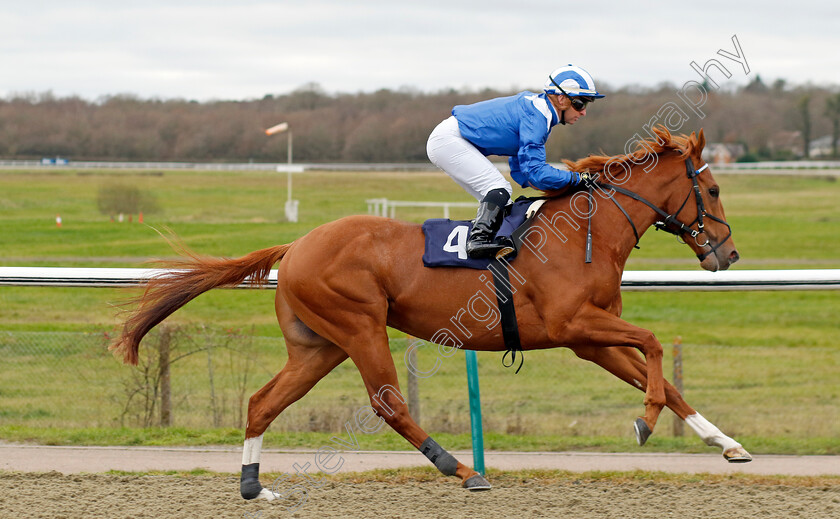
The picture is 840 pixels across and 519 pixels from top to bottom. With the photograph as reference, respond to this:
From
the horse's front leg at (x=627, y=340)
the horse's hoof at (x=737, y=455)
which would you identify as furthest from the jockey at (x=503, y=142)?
the horse's hoof at (x=737, y=455)

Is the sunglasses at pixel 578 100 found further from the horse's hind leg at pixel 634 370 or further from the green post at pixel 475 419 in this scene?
the green post at pixel 475 419

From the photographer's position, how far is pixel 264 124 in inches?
1804

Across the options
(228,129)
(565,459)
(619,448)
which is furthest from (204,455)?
(228,129)

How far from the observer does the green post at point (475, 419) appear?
4.71m

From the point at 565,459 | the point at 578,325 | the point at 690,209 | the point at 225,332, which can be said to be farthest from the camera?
the point at 225,332

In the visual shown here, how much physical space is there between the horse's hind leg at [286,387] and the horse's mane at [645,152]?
1362 millimetres

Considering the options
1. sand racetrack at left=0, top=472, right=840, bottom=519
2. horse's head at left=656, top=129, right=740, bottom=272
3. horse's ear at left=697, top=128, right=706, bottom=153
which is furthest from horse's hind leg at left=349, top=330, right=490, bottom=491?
horse's ear at left=697, top=128, right=706, bottom=153

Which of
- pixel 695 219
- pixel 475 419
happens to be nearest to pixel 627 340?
pixel 695 219

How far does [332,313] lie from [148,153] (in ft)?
144

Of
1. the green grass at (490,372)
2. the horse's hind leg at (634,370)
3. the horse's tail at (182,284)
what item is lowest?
the green grass at (490,372)

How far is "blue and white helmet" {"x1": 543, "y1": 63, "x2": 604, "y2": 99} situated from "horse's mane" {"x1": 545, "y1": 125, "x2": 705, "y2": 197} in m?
0.38

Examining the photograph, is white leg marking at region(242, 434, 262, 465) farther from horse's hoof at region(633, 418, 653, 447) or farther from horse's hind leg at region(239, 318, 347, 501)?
horse's hoof at region(633, 418, 653, 447)

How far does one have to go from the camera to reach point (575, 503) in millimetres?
4223

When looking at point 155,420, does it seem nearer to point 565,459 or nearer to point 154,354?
point 154,354
